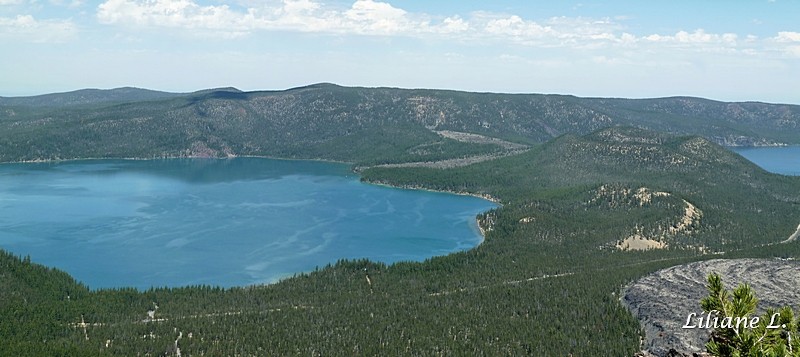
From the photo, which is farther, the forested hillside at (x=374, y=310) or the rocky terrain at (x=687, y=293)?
the rocky terrain at (x=687, y=293)

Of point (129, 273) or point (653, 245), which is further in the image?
point (653, 245)

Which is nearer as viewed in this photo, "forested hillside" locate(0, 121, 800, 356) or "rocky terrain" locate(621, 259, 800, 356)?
"forested hillside" locate(0, 121, 800, 356)

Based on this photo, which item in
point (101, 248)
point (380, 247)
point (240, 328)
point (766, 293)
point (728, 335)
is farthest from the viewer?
point (380, 247)

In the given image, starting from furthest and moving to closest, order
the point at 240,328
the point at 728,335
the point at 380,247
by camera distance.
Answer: the point at 380,247
the point at 240,328
the point at 728,335

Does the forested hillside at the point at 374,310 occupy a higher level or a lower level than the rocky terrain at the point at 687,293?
lower

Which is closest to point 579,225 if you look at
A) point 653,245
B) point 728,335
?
point 653,245

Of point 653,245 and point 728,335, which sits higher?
point 728,335

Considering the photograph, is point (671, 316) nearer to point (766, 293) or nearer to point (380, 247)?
point (766, 293)

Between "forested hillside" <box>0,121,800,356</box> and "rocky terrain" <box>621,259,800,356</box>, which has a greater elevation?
"rocky terrain" <box>621,259,800,356</box>
